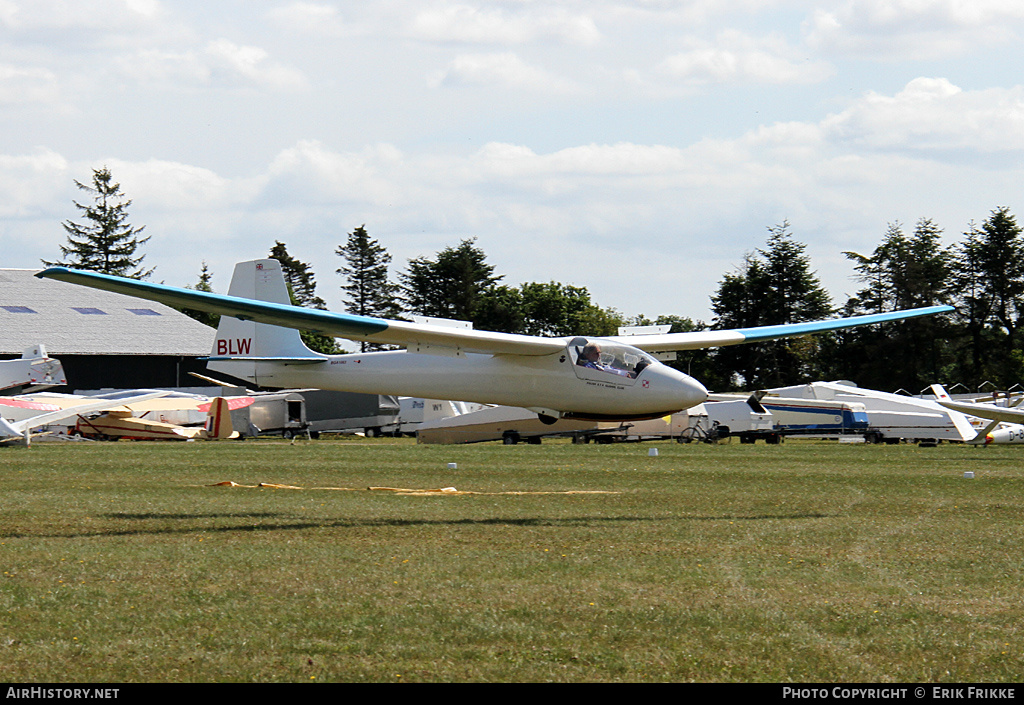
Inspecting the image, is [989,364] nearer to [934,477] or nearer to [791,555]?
[934,477]

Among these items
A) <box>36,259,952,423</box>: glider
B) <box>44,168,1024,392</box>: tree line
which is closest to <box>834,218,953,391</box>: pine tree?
<box>44,168,1024,392</box>: tree line

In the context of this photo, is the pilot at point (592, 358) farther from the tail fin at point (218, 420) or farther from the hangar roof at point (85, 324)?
the hangar roof at point (85, 324)

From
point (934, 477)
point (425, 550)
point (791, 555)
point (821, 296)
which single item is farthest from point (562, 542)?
point (821, 296)

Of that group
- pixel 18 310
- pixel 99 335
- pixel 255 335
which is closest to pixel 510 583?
pixel 255 335

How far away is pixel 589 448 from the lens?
121 ft

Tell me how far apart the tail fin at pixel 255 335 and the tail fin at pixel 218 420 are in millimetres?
23899

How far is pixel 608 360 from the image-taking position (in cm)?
1564

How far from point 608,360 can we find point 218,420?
99.5 feet

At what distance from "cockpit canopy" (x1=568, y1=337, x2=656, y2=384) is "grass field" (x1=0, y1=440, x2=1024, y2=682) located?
6.71 feet

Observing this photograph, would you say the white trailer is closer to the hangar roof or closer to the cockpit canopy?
the cockpit canopy

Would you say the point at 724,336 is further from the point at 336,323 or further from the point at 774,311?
the point at 774,311

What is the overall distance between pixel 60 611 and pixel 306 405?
4120 centimetres

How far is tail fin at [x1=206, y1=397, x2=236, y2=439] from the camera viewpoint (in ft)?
141

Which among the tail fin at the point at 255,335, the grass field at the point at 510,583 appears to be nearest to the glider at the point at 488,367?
the tail fin at the point at 255,335
